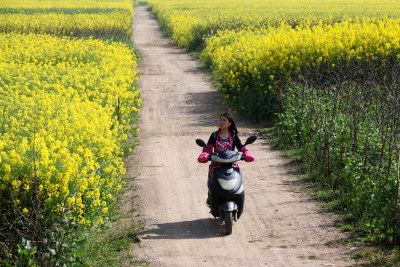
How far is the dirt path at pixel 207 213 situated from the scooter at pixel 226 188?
0.28 m

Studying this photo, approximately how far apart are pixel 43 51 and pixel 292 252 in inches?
549

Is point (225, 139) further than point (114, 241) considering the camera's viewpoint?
Yes

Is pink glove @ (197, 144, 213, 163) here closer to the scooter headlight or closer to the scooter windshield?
the scooter windshield

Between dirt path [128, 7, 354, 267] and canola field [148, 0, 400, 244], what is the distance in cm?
60

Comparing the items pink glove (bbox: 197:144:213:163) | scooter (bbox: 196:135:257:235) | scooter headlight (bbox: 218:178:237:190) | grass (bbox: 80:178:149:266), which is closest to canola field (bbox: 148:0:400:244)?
scooter (bbox: 196:135:257:235)

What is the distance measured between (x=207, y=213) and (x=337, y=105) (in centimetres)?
584

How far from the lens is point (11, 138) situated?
8172 millimetres

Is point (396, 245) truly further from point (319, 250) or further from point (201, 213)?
point (201, 213)

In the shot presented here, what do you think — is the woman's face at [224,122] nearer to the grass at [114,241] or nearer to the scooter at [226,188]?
the scooter at [226,188]

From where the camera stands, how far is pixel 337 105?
1387 cm

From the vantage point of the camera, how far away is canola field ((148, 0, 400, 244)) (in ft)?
29.4

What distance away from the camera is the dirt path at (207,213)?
24.8 ft

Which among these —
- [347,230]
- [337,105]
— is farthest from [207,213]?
[337,105]

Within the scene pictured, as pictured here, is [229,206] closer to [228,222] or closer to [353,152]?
[228,222]
